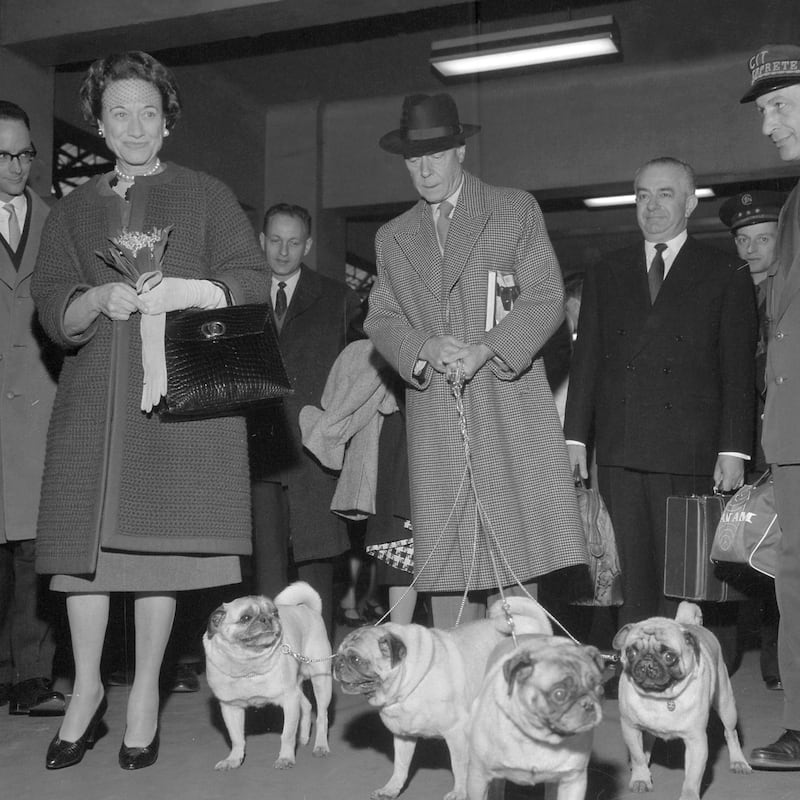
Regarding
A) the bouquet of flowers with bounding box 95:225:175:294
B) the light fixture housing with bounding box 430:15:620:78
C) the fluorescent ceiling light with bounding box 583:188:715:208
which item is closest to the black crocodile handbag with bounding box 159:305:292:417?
the bouquet of flowers with bounding box 95:225:175:294

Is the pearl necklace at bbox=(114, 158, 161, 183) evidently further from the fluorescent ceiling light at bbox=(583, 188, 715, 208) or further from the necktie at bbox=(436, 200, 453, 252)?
the fluorescent ceiling light at bbox=(583, 188, 715, 208)

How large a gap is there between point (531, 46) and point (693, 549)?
4.92 metres

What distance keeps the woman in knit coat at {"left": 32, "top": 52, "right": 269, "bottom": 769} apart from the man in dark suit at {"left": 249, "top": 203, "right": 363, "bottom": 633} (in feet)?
3.53

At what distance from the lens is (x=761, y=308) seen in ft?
14.0

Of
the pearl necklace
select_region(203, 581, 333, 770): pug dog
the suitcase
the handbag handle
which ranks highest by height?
the pearl necklace

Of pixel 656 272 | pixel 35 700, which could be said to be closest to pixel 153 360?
pixel 35 700

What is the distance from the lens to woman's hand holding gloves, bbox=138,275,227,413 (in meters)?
2.95

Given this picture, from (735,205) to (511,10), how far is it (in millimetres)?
3715

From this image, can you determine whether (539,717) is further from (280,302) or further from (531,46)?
(531,46)

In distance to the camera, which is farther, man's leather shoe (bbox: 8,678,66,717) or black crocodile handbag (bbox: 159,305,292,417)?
man's leather shoe (bbox: 8,678,66,717)

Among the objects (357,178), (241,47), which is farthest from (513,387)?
(357,178)

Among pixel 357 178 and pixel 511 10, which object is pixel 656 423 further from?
pixel 357 178

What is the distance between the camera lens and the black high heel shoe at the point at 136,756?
3.08 metres

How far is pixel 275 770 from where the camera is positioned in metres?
3.14
